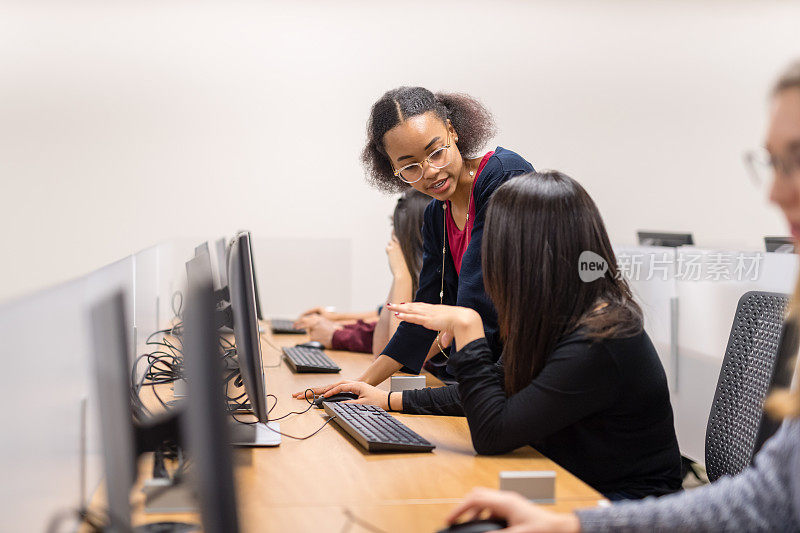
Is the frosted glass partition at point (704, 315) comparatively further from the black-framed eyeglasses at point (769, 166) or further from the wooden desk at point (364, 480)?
the black-framed eyeglasses at point (769, 166)

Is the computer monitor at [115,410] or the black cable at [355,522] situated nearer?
the computer monitor at [115,410]

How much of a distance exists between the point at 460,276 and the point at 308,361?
741 millimetres

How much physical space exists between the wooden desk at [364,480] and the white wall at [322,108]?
2.83 meters

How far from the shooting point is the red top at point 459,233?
82.7 inches

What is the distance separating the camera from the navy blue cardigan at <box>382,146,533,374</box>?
73.0 inches

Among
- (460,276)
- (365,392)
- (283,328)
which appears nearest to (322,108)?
(283,328)

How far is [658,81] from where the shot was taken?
15.7 feet

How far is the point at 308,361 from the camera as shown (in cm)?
244

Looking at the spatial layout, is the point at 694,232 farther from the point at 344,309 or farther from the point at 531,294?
the point at 531,294

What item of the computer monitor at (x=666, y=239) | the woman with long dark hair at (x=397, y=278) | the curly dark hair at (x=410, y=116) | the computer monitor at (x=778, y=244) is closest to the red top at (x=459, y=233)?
the curly dark hair at (x=410, y=116)

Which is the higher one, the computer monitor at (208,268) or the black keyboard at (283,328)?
the computer monitor at (208,268)

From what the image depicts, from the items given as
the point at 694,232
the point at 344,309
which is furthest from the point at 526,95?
the point at 344,309

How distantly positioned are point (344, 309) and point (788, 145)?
11.9ft

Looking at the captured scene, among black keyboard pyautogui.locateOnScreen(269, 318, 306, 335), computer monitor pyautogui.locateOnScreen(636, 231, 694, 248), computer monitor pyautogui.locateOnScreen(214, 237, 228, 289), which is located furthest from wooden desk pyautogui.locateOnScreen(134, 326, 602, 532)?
computer monitor pyautogui.locateOnScreen(636, 231, 694, 248)
